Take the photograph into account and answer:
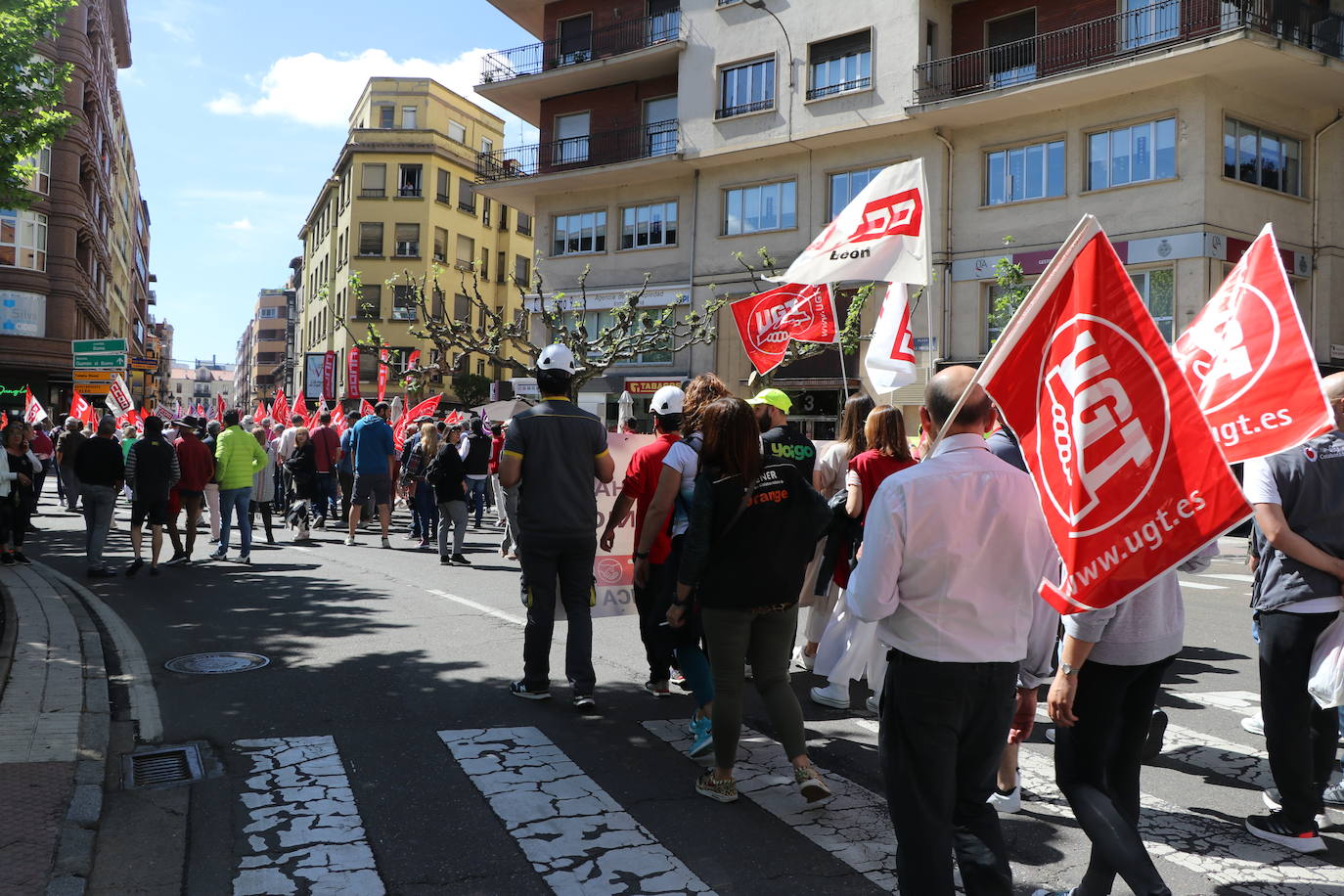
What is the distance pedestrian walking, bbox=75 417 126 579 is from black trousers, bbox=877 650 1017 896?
10.4 metres

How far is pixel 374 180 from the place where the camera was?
5456 cm

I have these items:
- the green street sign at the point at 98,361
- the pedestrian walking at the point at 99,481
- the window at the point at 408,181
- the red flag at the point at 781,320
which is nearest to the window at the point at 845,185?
the red flag at the point at 781,320

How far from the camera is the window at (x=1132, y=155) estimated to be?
891 inches

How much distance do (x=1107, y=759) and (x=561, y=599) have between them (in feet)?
11.1

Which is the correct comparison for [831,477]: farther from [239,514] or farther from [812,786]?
[239,514]

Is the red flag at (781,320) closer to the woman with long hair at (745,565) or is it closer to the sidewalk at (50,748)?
the woman with long hair at (745,565)

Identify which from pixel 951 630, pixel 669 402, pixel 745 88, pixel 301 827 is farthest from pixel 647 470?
pixel 745 88

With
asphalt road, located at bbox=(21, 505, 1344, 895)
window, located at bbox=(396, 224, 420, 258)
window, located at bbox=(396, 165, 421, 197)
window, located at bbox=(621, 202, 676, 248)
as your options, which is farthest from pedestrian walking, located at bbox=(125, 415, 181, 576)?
window, located at bbox=(396, 165, 421, 197)

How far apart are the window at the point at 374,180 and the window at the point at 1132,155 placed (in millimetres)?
39763

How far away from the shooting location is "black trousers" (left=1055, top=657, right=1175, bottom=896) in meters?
3.12

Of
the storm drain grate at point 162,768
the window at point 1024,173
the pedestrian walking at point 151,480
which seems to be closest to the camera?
the storm drain grate at point 162,768

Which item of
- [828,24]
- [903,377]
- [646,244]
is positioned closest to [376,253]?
[646,244]

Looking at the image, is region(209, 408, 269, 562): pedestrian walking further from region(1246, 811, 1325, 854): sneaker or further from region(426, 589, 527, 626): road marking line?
region(1246, 811, 1325, 854): sneaker

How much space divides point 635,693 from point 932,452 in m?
3.73
